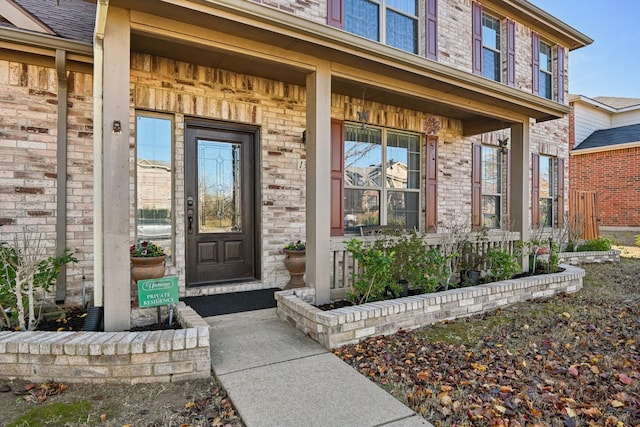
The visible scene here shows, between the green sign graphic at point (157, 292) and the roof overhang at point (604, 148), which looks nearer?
the green sign graphic at point (157, 292)

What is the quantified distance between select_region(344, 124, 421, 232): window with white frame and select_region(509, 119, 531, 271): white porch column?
4.72 ft

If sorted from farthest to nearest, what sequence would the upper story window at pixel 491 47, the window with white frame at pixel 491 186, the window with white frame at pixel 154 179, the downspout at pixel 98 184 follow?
the window with white frame at pixel 491 186 → the upper story window at pixel 491 47 → the window with white frame at pixel 154 179 → the downspout at pixel 98 184

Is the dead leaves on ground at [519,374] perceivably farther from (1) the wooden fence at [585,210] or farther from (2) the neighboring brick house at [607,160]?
(2) the neighboring brick house at [607,160]

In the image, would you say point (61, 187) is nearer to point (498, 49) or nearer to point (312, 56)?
point (312, 56)

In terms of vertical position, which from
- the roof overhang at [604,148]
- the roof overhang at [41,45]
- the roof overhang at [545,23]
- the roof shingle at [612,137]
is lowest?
the roof overhang at [41,45]

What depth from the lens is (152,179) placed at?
13.3 ft

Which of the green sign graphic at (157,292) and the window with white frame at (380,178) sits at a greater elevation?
the window with white frame at (380,178)

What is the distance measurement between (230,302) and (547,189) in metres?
7.57

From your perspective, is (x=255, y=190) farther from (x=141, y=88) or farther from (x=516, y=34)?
(x=516, y=34)

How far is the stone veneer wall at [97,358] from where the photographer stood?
2287mm

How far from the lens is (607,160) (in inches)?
433

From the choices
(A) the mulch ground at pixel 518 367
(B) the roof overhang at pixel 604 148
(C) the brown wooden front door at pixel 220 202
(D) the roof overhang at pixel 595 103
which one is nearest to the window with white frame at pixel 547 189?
(B) the roof overhang at pixel 604 148

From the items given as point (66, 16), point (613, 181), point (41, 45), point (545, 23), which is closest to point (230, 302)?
point (41, 45)

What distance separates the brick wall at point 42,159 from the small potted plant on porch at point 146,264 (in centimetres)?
63
